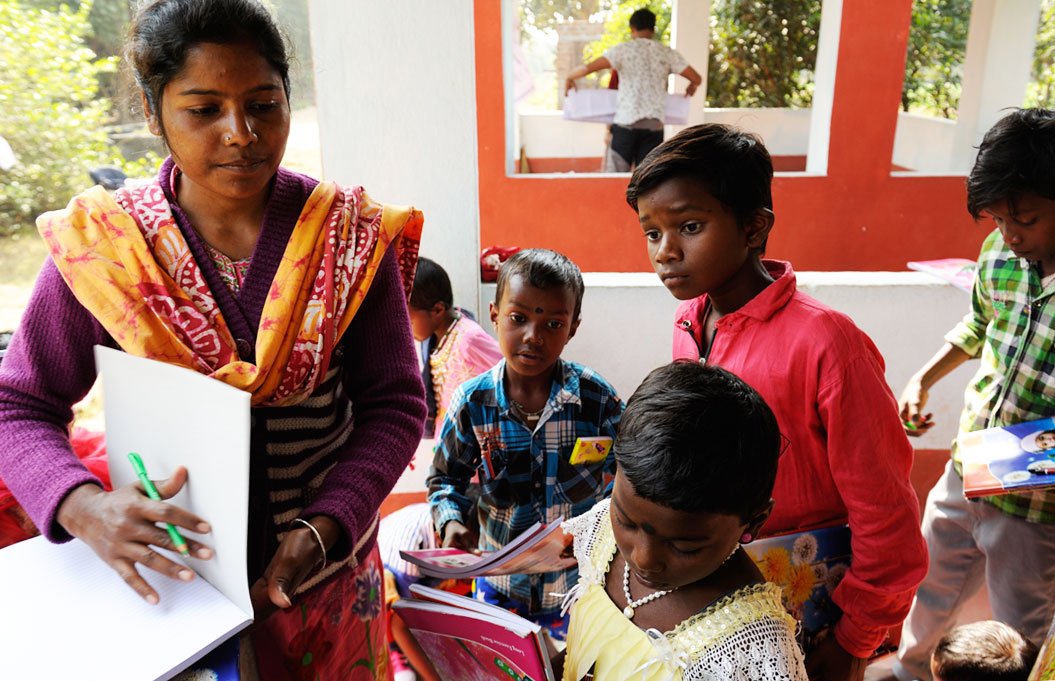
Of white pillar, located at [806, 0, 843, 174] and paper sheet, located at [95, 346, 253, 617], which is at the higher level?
white pillar, located at [806, 0, 843, 174]

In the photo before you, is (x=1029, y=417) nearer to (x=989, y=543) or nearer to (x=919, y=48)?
(x=989, y=543)

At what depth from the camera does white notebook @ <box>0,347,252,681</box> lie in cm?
100

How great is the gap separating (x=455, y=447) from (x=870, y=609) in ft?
3.54

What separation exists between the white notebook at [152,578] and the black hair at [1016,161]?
182 cm

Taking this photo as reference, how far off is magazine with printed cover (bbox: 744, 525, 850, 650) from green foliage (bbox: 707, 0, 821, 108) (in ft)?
33.4

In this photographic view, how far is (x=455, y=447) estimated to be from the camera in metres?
2.04

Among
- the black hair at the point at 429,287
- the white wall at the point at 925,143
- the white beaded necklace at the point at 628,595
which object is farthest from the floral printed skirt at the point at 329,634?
the white wall at the point at 925,143

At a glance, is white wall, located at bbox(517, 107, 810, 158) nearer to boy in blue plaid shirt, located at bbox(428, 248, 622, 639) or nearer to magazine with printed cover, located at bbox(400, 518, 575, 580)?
boy in blue plaid shirt, located at bbox(428, 248, 622, 639)

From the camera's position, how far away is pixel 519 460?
2.05m

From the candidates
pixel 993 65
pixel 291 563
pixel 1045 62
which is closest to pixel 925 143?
pixel 993 65

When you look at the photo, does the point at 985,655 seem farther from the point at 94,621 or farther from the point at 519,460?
the point at 94,621

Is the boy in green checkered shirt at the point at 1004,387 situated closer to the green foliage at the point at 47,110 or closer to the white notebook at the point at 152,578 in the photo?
the white notebook at the point at 152,578

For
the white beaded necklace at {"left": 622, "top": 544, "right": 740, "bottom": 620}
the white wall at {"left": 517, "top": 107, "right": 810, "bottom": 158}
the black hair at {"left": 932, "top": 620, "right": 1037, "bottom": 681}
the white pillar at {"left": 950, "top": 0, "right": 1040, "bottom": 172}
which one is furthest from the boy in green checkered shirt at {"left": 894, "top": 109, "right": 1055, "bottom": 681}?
the white wall at {"left": 517, "top": 107, "right": 810, "bottom": 158}

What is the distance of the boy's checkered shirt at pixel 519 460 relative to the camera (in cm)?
202
